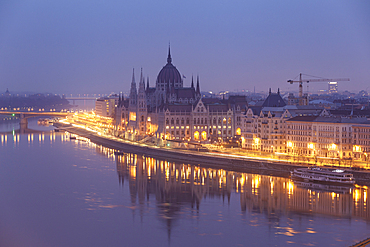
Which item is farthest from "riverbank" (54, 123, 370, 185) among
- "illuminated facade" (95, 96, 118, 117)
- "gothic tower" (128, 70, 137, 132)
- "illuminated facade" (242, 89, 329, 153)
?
"illuminated facade" (95, 96, 118, 117)

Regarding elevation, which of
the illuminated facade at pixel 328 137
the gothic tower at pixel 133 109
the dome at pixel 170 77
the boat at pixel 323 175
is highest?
the dome at pixel 170 77

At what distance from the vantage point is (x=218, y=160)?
210 feet

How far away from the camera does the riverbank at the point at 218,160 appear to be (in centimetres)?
5631

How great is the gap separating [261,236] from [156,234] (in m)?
6.12

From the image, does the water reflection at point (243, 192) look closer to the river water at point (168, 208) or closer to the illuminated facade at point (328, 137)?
the river water at point (168, 208)

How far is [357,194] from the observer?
46188 mm

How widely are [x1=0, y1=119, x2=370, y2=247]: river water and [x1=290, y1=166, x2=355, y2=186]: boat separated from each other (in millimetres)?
1229

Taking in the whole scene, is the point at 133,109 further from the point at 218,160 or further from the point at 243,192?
the point at 243,192

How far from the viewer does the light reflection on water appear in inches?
1395

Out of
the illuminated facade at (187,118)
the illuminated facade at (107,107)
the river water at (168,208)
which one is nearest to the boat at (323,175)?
the river water at (168,208)

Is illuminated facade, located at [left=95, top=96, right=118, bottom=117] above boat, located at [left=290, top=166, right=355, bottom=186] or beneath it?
above

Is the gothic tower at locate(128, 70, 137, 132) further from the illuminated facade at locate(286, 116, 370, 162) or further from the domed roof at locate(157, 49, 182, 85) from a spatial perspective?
the illuminated facade at locate(286, 116, 370, 162)

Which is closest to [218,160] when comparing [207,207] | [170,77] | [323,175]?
[323,175]

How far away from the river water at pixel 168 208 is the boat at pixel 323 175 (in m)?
1.23
